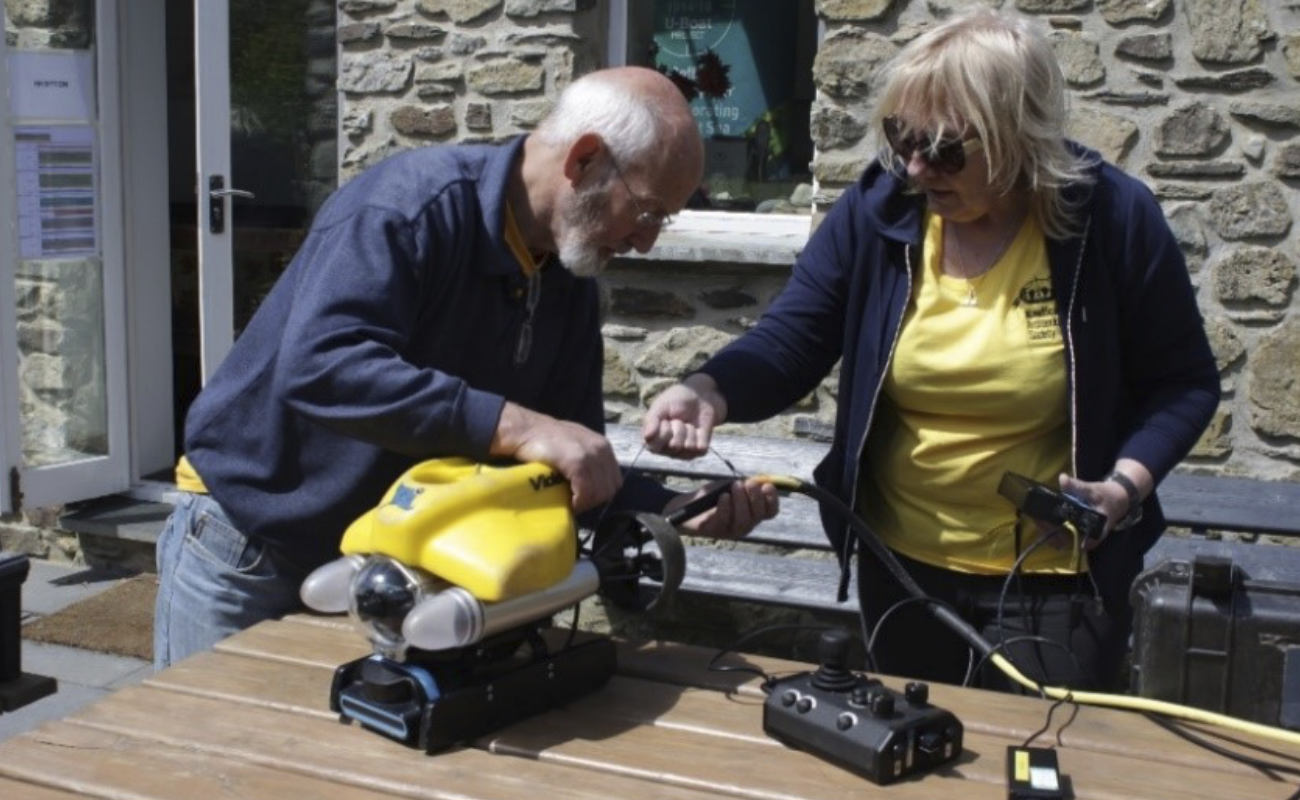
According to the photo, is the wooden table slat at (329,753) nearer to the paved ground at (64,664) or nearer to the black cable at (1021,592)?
the black cable at (1021,592)

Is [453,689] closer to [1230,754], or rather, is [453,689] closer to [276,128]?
Answer: [1230,754]

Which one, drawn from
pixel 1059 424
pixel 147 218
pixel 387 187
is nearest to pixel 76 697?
pixel 147 218

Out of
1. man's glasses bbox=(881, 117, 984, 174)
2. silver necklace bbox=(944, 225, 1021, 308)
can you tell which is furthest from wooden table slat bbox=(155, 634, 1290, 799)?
man's glasses bbox=(881, 117, 984, 174)

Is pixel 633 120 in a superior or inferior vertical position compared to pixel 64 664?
superior

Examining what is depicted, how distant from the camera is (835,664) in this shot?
1.84 meters

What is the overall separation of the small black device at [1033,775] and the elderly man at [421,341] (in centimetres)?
57

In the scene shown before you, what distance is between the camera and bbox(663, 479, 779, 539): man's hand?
216 centimetres

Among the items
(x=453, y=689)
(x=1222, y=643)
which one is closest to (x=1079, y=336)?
(x=1222, y=643)

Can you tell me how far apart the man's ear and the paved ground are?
2271 millimetres

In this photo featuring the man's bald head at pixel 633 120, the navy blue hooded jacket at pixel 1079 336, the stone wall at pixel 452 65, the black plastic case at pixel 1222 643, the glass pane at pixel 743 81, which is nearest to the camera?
the black plastic case at pixel 1222 643

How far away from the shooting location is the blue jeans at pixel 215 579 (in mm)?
2264

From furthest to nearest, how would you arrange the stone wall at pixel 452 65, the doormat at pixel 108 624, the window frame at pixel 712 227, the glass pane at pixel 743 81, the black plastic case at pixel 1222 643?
the glass pane at pixel 743 81
the stone wall at pixel 452 65
the window frame at pixel 712 227
the doormat at pixel 108 624
the black plastic case at pixel 1222 643

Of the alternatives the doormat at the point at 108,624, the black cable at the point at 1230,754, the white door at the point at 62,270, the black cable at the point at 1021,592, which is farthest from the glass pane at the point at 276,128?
the black cable at the point at 1230,754

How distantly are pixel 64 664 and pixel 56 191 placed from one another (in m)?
1.73
